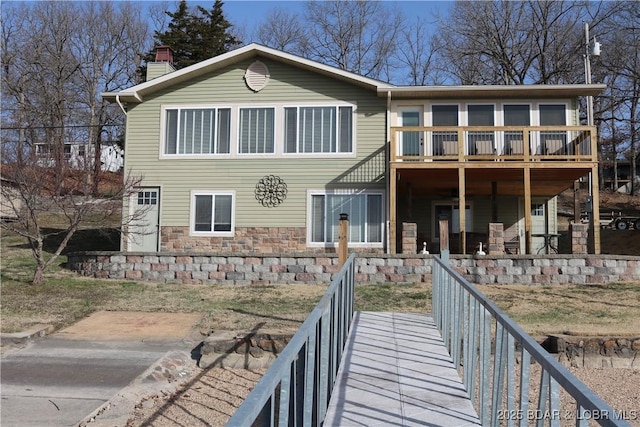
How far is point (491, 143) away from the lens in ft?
43.5

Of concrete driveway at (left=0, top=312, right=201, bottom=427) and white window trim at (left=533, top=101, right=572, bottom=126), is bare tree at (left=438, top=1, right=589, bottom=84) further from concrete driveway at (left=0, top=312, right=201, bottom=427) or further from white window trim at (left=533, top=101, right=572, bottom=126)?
concrete driveway at (left=0, top=312, right=201, bottom=427)

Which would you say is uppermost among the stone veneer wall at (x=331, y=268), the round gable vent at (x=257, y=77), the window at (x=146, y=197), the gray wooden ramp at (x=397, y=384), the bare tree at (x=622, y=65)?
the bare tree at (x=622, y=65)

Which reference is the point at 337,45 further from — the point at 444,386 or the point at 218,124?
the point at 444,386

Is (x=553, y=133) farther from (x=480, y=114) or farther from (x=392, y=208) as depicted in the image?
(x=392, y=208)

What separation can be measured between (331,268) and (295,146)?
4.34 meters

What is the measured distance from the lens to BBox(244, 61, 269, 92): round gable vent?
1438cm

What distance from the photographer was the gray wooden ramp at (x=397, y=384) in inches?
130

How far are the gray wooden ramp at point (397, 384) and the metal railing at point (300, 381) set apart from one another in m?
0.18

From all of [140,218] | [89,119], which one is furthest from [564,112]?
[89,119]

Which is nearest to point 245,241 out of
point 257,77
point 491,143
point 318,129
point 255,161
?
point 255,161

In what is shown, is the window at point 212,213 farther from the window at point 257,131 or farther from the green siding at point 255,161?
the window at point 257,131

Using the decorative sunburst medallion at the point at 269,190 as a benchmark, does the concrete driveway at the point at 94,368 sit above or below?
below

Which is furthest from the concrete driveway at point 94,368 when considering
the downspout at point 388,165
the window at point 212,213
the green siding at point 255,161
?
the downspout at point 388,165

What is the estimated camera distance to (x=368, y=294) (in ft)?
32.3
